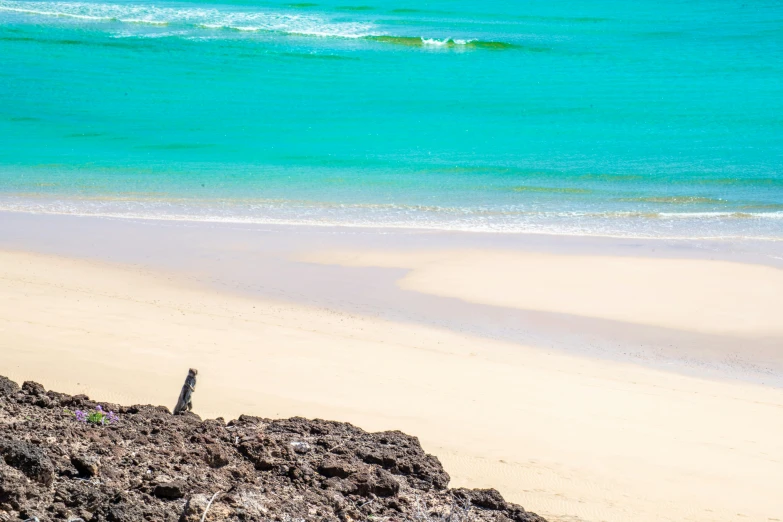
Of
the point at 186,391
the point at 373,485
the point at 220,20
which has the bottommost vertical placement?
the point at 373,485

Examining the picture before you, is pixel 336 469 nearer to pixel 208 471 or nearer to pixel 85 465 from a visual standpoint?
pixel 208 471

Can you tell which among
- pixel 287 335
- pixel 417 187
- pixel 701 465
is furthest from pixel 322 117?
pixel 701 465

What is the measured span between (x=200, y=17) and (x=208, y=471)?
3351 centimetres

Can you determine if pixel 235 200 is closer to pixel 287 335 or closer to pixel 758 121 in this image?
pixel 287 335

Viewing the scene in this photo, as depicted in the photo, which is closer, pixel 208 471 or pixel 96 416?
pixel 208 471

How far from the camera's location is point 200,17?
35438 millimetres

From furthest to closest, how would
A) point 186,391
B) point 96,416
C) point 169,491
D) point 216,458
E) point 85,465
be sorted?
point 186,391, point 96,416, point 216,458, point 85,465, point 169,491

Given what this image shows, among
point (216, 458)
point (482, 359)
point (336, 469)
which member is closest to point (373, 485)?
point (336, 469)

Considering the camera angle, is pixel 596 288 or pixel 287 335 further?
pixel 596 288

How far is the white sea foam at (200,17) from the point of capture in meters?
34.0

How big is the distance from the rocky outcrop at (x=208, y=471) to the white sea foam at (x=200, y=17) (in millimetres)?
29755

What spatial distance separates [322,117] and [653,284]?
45.2 ft

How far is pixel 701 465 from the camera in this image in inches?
248

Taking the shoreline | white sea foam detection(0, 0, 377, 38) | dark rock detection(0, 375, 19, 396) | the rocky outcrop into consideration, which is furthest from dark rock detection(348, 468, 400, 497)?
white sea foam detection(0, 0, 377, 38)
